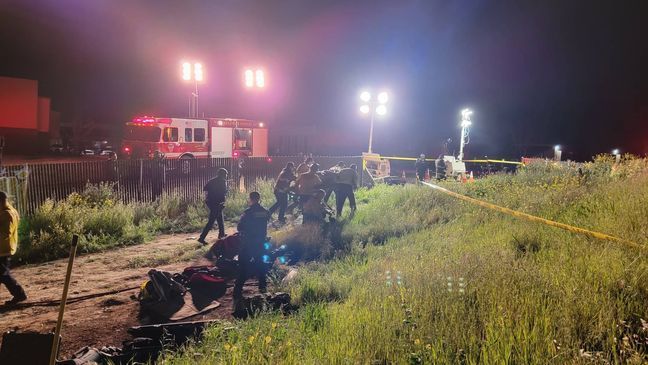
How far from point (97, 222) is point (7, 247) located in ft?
12.8

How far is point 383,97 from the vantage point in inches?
809

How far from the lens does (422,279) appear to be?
4.96 meters

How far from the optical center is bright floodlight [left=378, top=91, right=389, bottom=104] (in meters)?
A: 20.5

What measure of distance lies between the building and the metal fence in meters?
29.9

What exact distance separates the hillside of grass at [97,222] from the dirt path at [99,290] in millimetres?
434

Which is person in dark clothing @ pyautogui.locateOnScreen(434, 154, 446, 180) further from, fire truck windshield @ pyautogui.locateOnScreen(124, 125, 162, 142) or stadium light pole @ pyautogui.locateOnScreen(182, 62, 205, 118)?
stadium light pole @ pyautogui.locateOnScreen(182, 62, 205, 118)

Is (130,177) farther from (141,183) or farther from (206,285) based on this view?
(206,285)

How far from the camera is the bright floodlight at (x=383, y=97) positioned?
805 inches

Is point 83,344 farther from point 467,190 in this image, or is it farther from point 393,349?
point 467,190

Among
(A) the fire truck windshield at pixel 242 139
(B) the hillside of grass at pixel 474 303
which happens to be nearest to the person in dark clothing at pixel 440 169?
(B) the hillside of grass at pixel 474 303

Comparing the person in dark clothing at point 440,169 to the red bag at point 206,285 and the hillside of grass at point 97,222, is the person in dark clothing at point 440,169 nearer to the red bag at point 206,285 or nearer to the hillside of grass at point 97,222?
the hillside of grass at point 97,222

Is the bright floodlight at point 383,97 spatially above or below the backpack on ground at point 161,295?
above

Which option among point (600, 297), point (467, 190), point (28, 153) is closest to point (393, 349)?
point (600, 297)

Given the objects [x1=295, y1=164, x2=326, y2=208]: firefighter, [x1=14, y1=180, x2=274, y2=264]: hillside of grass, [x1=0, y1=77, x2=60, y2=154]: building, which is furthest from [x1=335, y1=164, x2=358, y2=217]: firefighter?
[x1=0, y1=77, x2=60, y2=154]: building
